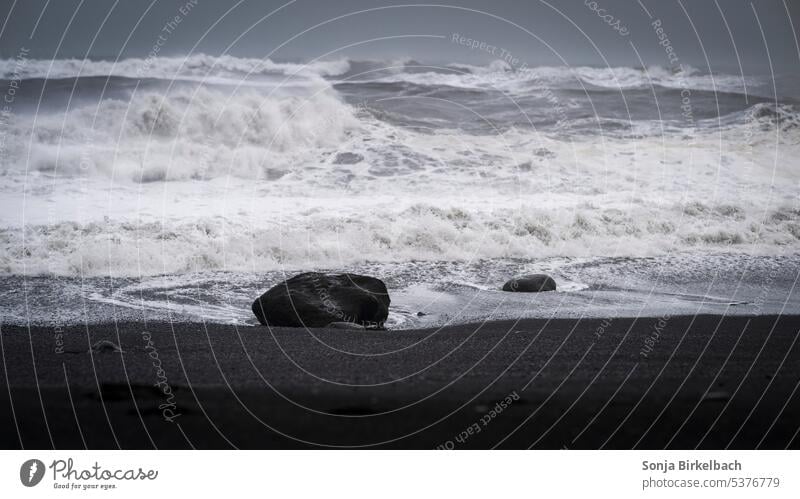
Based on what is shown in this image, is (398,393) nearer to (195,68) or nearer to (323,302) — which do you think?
(323,302)

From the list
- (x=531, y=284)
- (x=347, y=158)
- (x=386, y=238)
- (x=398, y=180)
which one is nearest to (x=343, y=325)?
(x=531, y=284)

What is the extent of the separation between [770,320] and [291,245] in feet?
27.6

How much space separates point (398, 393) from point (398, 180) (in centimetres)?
1066

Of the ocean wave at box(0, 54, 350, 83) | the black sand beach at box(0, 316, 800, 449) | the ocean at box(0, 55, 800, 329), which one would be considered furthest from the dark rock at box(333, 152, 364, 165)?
the black sand beach at box(0, 316, 800, 449)

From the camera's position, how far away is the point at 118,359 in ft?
24.7

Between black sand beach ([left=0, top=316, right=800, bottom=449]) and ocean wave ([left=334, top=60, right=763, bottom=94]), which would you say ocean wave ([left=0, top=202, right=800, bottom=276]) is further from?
black sand beach ([left=0, top=316, right=800, bottom=449])

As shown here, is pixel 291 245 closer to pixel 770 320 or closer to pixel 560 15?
pixel 560 15

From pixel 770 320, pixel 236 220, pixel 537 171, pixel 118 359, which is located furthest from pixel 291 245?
pixel 770 320
